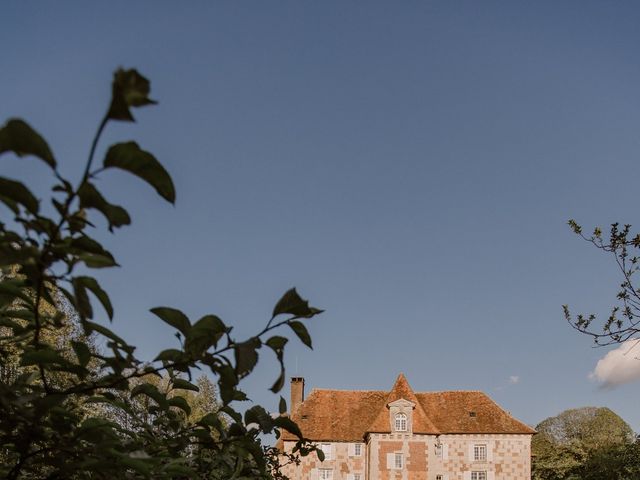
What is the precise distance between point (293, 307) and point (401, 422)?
3737 centimetres

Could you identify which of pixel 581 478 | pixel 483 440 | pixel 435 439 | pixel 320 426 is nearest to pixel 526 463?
A: pixel 483 440

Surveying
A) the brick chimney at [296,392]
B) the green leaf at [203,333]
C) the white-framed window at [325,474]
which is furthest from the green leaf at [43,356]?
the brick chimney at [296,392]

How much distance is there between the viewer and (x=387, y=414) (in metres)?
37.1

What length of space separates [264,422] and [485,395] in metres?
41.7

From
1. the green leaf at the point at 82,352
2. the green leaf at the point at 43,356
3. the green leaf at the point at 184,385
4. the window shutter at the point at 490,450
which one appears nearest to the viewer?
the green leaf at the point at 43,356

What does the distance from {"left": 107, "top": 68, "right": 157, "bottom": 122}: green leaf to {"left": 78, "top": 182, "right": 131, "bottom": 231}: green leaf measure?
25 centimetres

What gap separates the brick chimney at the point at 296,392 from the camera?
41.0 m

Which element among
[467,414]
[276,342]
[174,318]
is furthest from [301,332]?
[467,414]

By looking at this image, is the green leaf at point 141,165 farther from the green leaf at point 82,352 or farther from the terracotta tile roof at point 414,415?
the terracotta tile roof at point 414,415

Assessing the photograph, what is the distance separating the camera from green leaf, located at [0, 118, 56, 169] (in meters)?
0.96

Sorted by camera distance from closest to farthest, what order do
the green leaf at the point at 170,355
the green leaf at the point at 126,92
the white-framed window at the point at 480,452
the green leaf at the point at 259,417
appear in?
the green leaf at the point at 126,92 → the green leaf at the point at 170,355 → the green leaf at the point at 259,417 → the white-framed window at the point at 480,452

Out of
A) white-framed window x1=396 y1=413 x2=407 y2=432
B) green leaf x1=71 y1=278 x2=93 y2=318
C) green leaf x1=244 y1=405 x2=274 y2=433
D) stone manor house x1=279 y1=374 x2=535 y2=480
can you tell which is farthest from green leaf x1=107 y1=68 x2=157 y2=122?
white-framed window x1=396 y1=413 x2=407 y2=432

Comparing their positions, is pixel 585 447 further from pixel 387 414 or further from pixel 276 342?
pixel 276 342

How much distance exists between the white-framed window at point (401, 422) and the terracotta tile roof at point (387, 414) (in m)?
0.61
